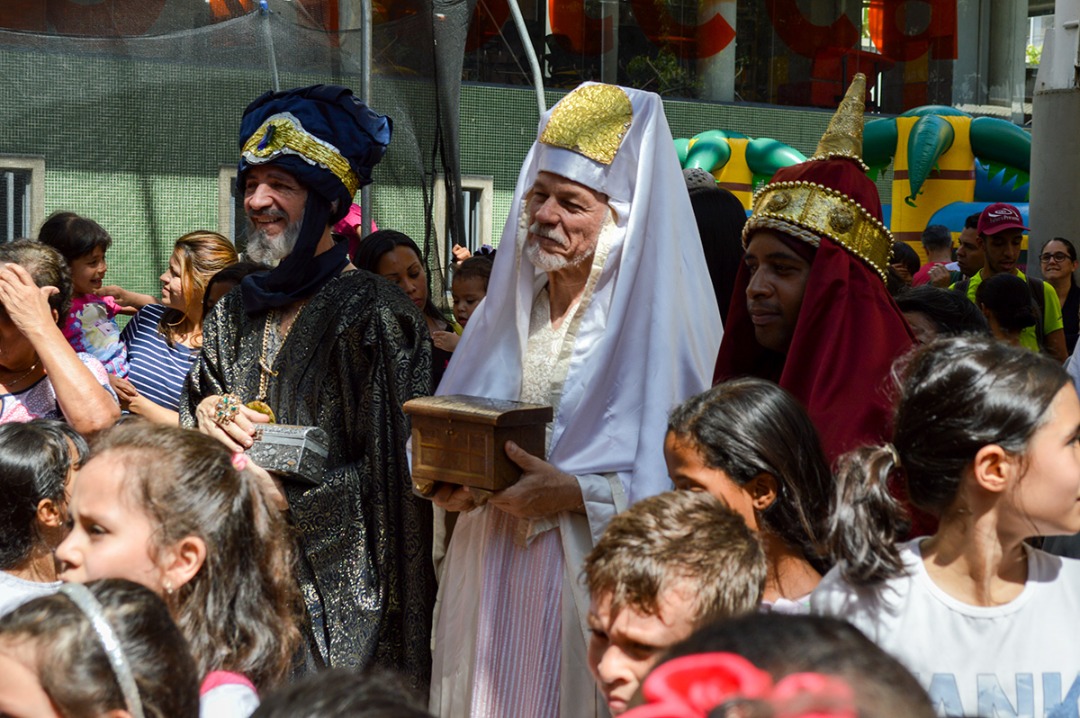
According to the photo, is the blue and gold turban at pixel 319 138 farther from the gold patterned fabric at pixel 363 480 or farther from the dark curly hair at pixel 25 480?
the dark curly hair at pixel 25 480

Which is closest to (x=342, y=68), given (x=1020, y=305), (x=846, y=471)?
(x=1020, y=305)

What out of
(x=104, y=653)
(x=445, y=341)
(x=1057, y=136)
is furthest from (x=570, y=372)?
(x=1057, y=136)

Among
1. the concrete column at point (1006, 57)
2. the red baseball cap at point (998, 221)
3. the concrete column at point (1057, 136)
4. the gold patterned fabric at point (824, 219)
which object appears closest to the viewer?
the gold patterned fabric at point (824, 219)

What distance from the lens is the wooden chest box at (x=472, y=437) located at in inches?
109

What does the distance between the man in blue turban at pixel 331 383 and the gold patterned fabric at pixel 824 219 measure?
906mm

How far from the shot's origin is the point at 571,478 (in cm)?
288

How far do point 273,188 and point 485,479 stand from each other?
1033mm

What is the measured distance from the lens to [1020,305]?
564cm

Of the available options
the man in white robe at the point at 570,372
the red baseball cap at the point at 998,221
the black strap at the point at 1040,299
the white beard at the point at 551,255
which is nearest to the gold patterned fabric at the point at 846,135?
the man in white robe at the point at 570,372

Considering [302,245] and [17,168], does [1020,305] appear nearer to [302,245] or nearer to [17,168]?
[302,245]

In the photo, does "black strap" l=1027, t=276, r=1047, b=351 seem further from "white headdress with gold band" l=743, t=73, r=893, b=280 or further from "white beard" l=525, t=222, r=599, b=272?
"white beard" l=525, t=222, r=599, b=272

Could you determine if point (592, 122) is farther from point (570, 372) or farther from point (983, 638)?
point (983, 638)

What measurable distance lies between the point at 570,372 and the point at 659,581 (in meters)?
1.12

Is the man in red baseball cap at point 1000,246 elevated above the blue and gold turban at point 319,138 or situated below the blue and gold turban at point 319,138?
below
